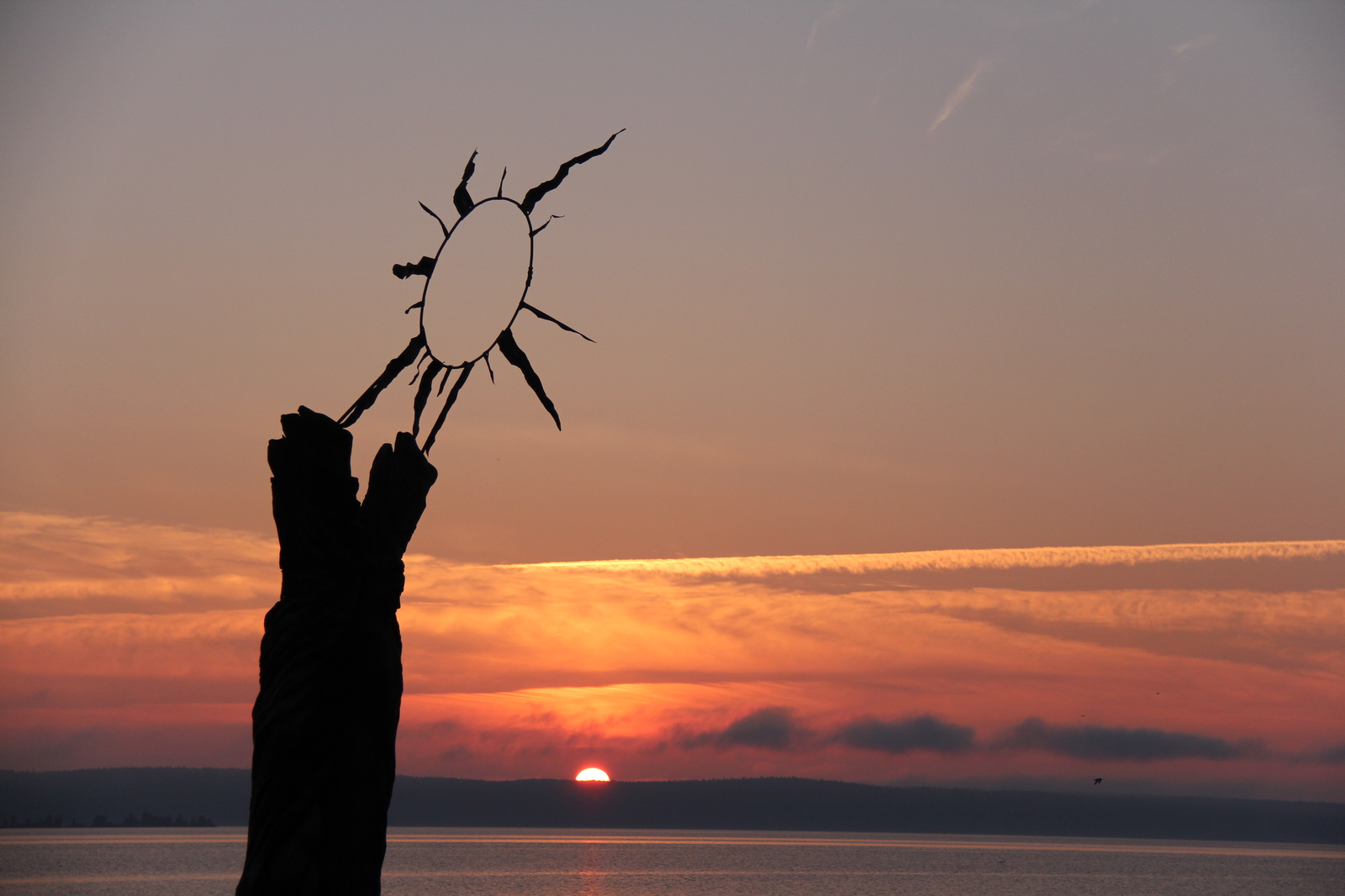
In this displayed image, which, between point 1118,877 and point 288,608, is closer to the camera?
point 288,608

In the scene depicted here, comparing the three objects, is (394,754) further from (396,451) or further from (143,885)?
(143,885)

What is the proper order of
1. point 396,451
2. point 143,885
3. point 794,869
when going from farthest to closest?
point 794,869, point 143,885, point 396,451

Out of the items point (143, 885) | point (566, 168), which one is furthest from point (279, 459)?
point (143, 885)

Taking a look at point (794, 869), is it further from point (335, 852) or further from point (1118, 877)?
point (335, 852)

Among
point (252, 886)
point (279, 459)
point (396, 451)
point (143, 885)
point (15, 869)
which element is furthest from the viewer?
point (15, 869)

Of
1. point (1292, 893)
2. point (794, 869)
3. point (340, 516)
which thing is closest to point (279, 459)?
point (340, 516)

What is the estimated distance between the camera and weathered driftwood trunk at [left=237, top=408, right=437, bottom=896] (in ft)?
34.2

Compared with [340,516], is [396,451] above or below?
above

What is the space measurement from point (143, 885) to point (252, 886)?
15757 centimetres

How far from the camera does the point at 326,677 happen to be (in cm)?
1075

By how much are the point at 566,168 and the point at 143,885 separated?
519 feet

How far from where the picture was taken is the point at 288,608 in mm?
10883

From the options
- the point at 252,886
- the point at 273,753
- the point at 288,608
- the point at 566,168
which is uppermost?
the point at 566,168

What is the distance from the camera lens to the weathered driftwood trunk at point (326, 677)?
34.2ft
